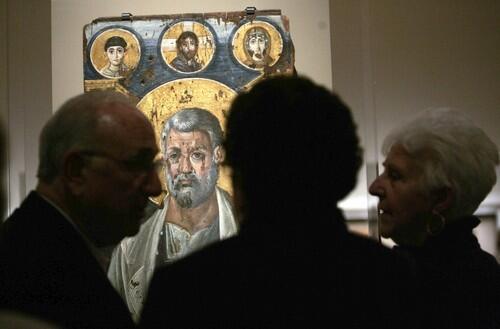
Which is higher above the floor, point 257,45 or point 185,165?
point 257,45

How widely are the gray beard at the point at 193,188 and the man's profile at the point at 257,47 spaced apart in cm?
49

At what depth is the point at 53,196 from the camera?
8.02 ft

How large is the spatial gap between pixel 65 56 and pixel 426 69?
1.60 meters

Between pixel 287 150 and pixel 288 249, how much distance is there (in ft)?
0.62

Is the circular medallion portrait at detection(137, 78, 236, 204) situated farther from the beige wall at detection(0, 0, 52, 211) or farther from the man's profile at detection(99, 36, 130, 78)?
the beige wall at detection(0, 0, 52, 211)

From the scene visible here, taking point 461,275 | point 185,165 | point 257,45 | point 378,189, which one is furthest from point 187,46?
point 461,275

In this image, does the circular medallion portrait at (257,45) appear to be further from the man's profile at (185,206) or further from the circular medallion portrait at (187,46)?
the man's profile at (185,206)

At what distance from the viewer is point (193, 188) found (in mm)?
4102

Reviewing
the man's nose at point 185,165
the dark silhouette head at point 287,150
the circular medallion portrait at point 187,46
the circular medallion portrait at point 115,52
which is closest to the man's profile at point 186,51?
the circular medallion portrait at point 187,46

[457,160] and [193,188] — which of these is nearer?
[457,160]

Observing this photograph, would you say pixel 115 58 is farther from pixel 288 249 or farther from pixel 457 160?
pixel 288 249

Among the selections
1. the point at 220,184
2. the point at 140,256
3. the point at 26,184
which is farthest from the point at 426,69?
the point at 26,184

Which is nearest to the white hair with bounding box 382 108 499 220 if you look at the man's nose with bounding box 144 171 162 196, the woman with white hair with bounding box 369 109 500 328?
the woman with white hair with bounding box 369 109 500 328

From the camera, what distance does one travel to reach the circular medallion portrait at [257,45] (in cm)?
414
